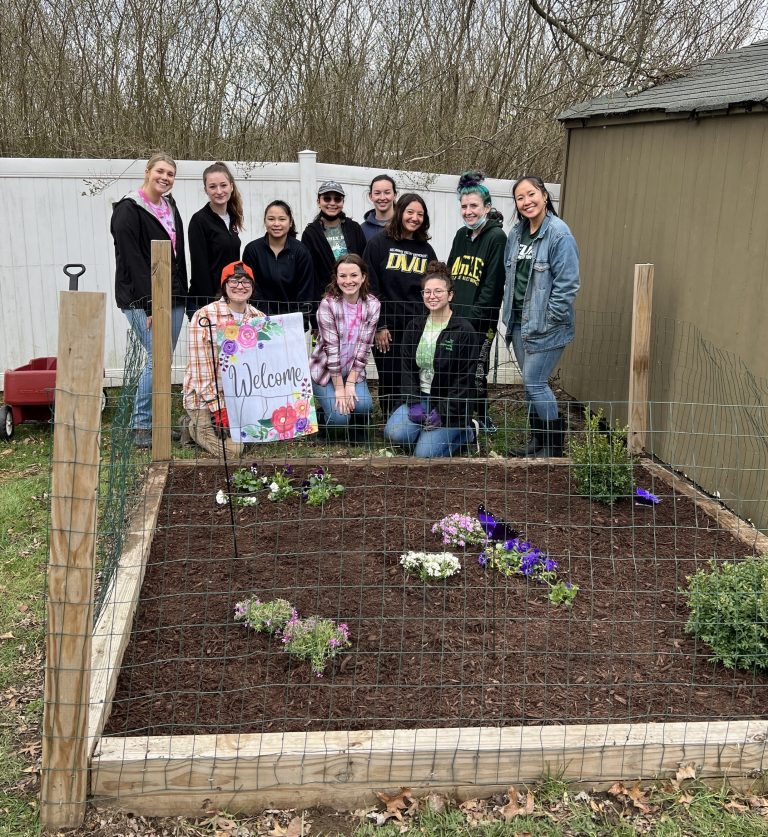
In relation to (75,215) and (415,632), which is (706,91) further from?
(75,215)

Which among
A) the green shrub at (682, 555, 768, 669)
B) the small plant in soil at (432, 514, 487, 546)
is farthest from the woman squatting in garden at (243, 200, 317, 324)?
the green shrub at (682, 555, 768, 669)

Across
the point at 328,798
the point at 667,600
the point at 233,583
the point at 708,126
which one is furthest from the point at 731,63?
the point at 328,798

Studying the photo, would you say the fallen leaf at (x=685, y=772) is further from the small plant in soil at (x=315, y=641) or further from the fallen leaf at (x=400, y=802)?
the small plant in soil at (x=315, y=641)

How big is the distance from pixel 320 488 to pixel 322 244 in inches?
96.0

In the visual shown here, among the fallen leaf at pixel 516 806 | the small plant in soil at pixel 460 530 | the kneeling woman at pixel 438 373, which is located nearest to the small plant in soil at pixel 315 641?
the fallen leaf at pixel 516 806

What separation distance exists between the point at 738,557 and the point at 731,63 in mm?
4997

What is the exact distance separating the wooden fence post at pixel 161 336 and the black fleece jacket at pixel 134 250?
61cm

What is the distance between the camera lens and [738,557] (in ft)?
14.2

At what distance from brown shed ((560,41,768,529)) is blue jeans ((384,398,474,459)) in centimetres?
119

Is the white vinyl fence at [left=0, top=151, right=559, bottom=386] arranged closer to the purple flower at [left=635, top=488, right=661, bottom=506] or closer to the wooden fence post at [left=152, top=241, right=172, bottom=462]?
the wooden fence post at [left=152, top=241, right=172, bottom=462]

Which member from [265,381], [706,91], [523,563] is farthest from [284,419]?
[706,91]

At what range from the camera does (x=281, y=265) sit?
21.3 feet

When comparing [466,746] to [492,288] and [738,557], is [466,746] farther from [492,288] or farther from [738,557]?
[492,288]

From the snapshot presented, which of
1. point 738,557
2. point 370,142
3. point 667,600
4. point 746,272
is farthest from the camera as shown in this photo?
point 370,142
